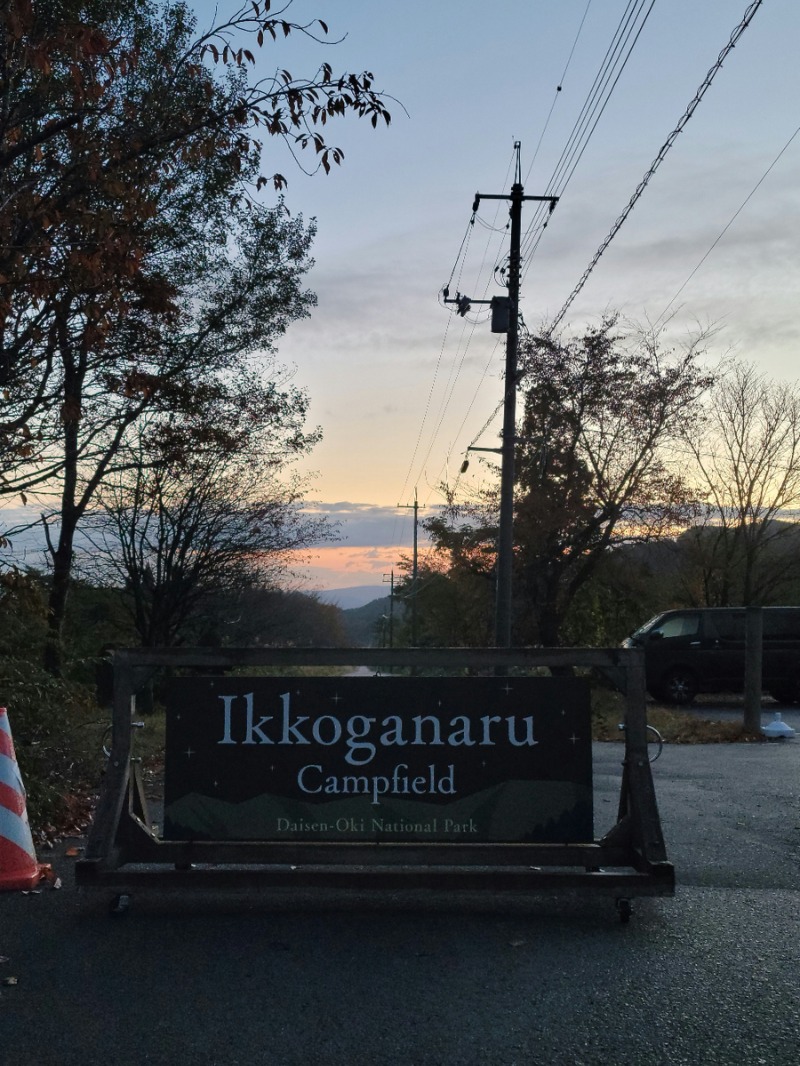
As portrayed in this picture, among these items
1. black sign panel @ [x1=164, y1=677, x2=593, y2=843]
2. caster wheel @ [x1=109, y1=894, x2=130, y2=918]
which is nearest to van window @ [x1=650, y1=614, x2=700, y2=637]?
black sign panel @ [x1=164, y1=677, x2=593, y2=843]

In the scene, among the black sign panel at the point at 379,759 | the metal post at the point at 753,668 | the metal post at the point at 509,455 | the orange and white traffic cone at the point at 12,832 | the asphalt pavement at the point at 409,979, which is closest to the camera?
the asphalt pavement at the point at 409,979

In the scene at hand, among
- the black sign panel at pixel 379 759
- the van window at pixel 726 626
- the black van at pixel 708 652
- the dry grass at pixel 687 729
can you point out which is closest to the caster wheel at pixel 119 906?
the black sign panel at pixel 379 759

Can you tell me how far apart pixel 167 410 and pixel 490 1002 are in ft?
51.3

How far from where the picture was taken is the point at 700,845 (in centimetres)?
704

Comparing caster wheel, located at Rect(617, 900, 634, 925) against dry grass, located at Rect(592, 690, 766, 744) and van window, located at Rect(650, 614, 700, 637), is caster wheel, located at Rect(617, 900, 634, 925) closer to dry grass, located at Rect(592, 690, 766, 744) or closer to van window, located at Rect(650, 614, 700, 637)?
dry grass, located at Rect(592, 690, 766, 744)

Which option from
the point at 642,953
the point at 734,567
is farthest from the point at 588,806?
the point at 734,567

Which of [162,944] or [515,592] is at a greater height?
[515,592]

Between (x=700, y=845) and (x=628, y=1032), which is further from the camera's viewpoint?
(x=700, y=845)

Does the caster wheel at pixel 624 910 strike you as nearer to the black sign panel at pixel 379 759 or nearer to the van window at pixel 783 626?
the black sign panel at pixel 379 759

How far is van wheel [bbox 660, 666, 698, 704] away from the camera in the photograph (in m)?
21.9

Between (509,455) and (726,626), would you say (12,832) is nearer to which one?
(726,626)

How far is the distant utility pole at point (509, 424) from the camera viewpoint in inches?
928

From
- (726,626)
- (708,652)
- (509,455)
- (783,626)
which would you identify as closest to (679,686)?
(708,652)

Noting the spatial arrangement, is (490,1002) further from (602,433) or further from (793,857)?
(602,433)
